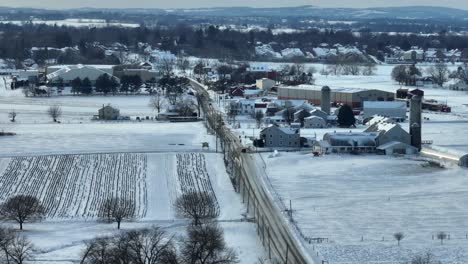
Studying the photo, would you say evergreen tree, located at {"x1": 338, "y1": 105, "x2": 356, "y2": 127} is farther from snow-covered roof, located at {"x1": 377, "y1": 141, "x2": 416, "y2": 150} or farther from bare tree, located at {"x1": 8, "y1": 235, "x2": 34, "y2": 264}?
bare tree, located at {"x1": 8, "y1": 235, "x2": 34, "y2": 264}

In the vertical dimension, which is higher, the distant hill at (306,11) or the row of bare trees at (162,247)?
the row of bare trees at (162,247)

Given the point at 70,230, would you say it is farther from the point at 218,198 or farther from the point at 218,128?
the point at 218,128

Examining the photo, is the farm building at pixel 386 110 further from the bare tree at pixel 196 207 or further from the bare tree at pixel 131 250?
the bare tree at pixel 131 250

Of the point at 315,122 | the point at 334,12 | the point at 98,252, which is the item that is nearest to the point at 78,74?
the point at 315,122

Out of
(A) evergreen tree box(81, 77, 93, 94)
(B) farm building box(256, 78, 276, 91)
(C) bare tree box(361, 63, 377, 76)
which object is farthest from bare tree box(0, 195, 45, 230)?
(C) bare tree box(361, 63, 377, 76)

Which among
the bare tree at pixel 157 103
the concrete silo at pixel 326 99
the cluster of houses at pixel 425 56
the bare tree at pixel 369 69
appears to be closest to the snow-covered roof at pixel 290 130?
the concrete silo at pixel 326 99

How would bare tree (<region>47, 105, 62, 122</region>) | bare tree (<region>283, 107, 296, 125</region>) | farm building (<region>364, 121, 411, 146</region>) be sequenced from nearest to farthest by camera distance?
1. farm building (<region>364, 121, 411, 146</region>)
2. bare tree (<region>283, 107, 296, 125</region>)
3. bare tree (<region>47, 105, 62, 122</region>)
